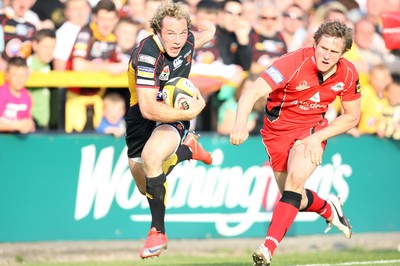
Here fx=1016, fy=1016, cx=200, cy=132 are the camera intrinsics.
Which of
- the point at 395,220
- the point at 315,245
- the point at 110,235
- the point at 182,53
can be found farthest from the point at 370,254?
the point at 182,53

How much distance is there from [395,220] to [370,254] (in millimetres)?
2293

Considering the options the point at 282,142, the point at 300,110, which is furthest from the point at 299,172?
the point at 300,110

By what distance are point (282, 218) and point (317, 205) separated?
104cm

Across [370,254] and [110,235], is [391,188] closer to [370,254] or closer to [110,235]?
[370,254]

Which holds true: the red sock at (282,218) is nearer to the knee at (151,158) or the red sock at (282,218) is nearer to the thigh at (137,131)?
the knee at (151,158)

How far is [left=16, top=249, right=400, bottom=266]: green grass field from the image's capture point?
1100cm

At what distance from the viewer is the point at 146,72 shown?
9.37m

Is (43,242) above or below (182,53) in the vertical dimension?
below

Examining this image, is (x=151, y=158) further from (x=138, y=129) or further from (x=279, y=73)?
A: (x=279, y=73)

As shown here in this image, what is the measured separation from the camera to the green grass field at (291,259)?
11.0m

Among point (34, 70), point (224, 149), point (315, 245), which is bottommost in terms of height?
point (315, 245)

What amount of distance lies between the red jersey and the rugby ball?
2.30ft

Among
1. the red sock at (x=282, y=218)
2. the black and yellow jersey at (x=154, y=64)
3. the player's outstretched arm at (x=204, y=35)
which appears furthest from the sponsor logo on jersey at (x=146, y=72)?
the red sock at (x=282, y=218)

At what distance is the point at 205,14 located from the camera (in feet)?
44.1
